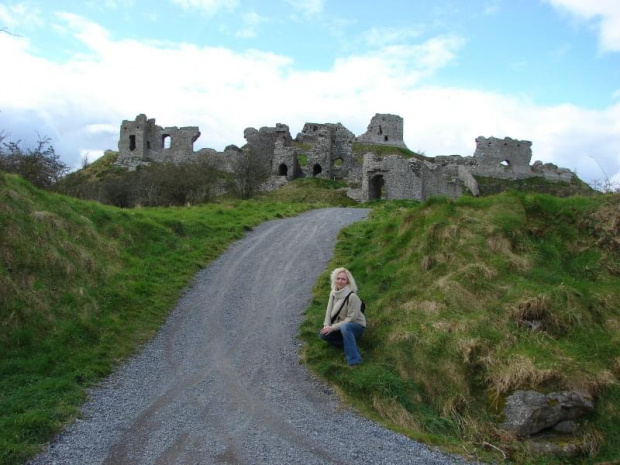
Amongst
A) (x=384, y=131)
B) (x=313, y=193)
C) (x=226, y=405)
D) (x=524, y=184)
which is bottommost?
(x=226, y=405)

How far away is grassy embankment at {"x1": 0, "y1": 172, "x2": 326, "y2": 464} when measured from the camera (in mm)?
8812

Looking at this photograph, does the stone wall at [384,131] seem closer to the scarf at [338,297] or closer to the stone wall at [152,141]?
the stone wall at [152,141]

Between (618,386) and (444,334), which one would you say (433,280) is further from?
(618,386)

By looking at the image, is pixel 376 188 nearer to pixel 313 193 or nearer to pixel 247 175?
pixel 313 193

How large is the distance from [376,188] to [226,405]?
93.1 ft

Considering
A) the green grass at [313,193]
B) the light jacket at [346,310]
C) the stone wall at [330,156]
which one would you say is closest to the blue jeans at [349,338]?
the light jacket at [346,310]

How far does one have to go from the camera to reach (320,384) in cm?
1041

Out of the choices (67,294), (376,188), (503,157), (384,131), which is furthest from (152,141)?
(67,294)

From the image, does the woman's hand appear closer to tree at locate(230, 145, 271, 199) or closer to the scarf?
the scarf

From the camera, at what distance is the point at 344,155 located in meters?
48.1

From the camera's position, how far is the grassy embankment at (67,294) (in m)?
8.81

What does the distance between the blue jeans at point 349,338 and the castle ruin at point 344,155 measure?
A: 2428 centimetres

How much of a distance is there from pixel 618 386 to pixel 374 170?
26.2m

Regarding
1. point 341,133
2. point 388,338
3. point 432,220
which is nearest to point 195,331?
point 388,338
